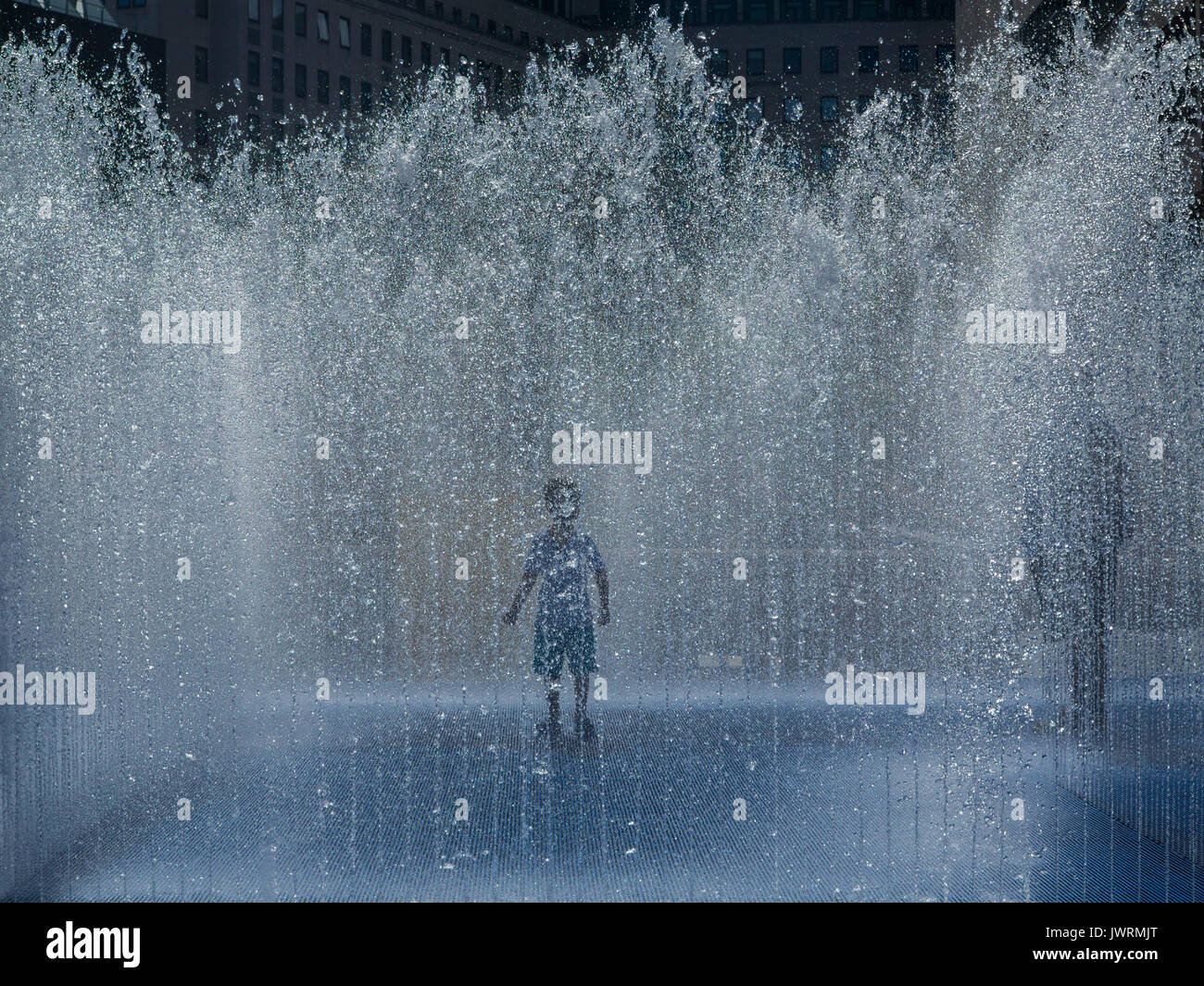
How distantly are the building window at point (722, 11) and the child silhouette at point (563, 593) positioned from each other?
5987 centimetres

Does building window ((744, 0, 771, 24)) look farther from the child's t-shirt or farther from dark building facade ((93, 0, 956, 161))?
the child's t-shirt

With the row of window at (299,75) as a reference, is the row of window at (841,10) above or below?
above

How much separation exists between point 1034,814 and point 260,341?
901cm

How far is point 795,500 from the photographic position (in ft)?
51.1

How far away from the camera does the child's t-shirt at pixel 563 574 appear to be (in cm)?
669

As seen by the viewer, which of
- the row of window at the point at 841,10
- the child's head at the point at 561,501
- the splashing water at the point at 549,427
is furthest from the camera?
the row of window at the point at 841,10

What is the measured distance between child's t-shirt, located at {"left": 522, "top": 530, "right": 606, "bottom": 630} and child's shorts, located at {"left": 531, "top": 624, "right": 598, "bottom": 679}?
0.03 m

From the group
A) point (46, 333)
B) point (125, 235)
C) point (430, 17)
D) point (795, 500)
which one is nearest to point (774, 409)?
point (795, 500)

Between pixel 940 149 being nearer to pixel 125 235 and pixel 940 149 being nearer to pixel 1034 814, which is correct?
pixel 125 235

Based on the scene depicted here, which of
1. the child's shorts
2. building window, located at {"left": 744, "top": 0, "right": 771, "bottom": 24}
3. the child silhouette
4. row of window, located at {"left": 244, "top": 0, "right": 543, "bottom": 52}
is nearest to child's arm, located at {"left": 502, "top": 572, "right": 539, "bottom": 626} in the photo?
the child silhouette

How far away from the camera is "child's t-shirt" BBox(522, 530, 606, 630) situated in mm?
6691

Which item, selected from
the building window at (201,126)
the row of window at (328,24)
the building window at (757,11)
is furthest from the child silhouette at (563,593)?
the building window at (757,11)

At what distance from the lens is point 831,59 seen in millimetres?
61719

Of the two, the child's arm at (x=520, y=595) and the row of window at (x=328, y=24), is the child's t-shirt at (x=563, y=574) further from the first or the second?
the row of window at (x=328, y=24)
